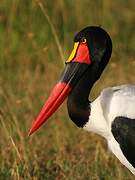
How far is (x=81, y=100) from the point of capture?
253 inches

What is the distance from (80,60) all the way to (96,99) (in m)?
0.33

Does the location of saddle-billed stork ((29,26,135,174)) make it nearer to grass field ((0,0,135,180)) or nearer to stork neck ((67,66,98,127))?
stork neck ((67,66,98,127))

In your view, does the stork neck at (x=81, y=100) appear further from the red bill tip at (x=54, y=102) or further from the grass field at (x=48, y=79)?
the grass field at (x=48, y=79)

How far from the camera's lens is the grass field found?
23.1 feet

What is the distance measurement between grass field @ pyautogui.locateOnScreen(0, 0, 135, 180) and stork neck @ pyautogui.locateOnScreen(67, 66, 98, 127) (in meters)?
0.57

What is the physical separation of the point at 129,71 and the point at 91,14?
3.97ft

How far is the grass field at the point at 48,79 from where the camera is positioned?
7.03 metres

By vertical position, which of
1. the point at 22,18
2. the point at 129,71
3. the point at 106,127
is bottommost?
the point at 129,71

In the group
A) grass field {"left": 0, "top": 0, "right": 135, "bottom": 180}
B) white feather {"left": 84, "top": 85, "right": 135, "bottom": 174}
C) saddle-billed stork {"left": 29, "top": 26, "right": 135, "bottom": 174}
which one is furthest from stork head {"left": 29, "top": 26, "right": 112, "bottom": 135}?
grass field {"left": 0, "top": 0, "right": 135, "bottom": 180}

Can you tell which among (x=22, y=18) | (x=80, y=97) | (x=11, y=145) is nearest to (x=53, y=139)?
(x=11, y=145)

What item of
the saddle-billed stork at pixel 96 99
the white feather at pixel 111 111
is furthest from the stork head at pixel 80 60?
the white feather at pixel 111 111

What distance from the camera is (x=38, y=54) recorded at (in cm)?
979

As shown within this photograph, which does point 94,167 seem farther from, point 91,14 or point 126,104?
point 91,14

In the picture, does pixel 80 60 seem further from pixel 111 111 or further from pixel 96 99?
pixel 111 111
